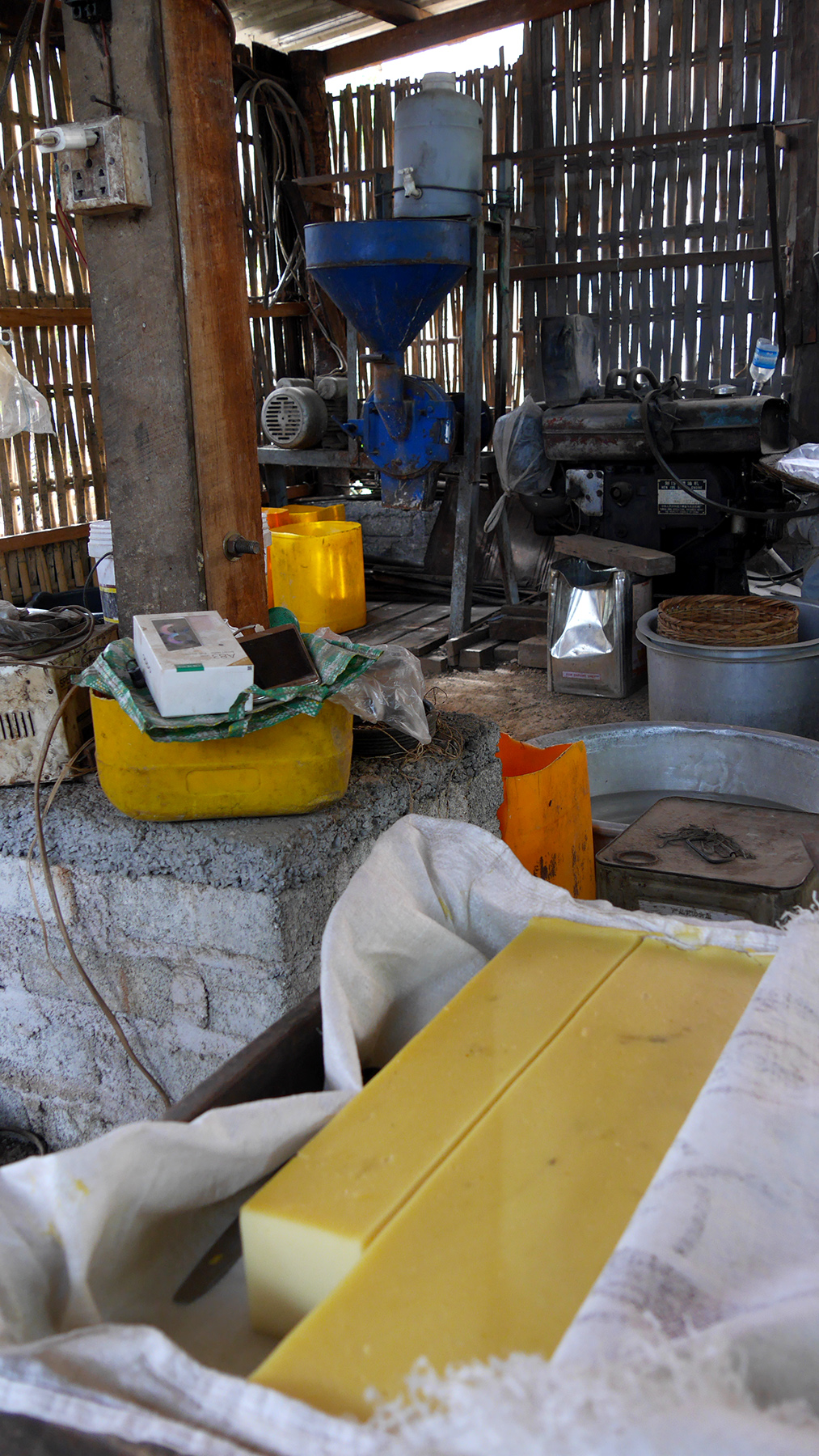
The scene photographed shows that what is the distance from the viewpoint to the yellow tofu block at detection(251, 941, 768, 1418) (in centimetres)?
69

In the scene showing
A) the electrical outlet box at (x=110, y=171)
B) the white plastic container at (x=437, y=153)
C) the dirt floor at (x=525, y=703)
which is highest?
the white plastic container at (x=437, y=153)

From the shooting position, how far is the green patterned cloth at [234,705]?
1.71m

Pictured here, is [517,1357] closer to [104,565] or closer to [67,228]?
[67,228]

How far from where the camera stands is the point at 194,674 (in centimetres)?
171

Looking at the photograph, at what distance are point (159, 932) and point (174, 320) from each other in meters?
1.33

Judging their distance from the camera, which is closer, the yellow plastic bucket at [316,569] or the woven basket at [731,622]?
the woven basket at [731,622]

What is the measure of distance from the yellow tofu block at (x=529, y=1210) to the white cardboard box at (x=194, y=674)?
86 cm

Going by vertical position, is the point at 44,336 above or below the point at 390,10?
below

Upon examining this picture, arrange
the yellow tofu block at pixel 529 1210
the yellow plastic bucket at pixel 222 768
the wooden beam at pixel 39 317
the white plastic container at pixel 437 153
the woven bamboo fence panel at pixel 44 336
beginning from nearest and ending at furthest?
the yellow tofu block at pixel 529 1210
the yellow plastic bucket at pixel 222 768
the white plastic container at pixel 437 153
the wooden beam at pixel 39 317
the woven bamboo fence panel at pixel 44 336

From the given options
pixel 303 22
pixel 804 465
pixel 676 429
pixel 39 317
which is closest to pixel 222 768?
pixel 804 465

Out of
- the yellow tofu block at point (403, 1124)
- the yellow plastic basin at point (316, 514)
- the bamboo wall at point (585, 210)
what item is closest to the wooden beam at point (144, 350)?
the yellow tofu block at point (403, 1124)

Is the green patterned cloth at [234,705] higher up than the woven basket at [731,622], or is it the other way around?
the green patterned cloth at [234,705]

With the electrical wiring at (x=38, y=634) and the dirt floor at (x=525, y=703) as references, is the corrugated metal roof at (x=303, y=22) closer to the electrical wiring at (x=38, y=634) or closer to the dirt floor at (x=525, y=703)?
the dirt floor at (x=525, y=703)

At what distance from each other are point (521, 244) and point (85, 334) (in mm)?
3010
